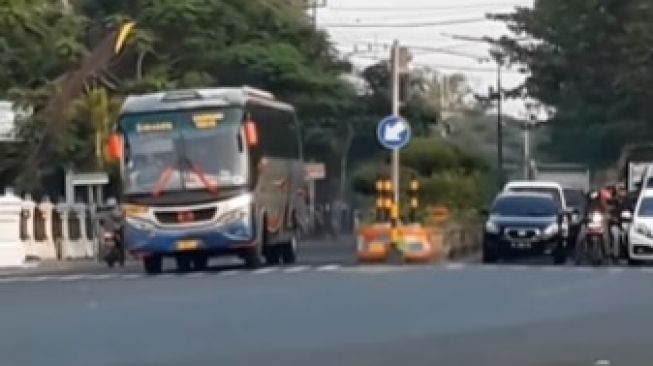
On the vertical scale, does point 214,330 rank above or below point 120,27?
below

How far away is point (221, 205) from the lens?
3544cm

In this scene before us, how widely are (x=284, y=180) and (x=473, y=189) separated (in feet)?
36.6

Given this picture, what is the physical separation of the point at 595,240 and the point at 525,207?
2.90 metres

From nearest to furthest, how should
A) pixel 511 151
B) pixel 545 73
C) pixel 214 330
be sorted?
pixel 214 330
pixel 545 73
pixel 511 151

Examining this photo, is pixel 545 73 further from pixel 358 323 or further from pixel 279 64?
pixel 358 323

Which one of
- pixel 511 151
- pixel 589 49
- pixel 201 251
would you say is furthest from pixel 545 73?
pixel 511 151

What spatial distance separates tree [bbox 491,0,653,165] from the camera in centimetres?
5919

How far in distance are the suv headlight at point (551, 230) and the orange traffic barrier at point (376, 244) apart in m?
3.83

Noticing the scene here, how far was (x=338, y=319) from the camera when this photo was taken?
21.6m

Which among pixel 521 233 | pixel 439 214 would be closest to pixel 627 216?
pixel 521 233

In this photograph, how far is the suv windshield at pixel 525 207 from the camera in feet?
133

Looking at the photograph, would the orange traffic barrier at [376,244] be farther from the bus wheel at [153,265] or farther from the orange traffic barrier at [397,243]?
the bus wheel at [153,265]

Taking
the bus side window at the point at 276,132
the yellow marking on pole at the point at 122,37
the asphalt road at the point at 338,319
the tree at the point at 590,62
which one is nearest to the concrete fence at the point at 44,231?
the yellow marking on pole at the point at 122,37

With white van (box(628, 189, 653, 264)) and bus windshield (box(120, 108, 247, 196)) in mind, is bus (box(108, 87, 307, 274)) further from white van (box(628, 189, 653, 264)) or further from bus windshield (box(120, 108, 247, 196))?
white van (box(628, 189, 653, 264))
